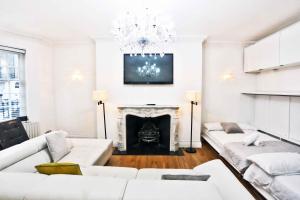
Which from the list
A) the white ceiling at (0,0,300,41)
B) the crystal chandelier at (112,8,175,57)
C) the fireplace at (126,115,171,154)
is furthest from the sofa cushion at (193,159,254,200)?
the fireplace at (126,115,171,154)

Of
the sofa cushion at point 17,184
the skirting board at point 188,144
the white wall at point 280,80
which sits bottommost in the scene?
the skirting board at point 188,144

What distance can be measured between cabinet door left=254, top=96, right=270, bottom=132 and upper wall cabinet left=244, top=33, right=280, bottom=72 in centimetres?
76

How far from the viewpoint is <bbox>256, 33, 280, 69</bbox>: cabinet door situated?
11.2ft

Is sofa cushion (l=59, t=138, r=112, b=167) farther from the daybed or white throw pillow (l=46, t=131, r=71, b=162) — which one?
the daybed

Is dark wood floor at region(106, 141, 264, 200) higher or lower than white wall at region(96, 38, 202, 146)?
lower

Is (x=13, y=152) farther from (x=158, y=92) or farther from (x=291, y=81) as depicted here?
(x=291, y=81)

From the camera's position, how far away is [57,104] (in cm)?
484

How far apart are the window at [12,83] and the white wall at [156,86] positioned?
5.31 feet

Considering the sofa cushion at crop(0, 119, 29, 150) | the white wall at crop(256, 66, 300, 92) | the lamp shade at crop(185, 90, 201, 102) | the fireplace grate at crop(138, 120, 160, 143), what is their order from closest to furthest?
the sofa cushion at crop(0, 119, 29, 150), the white wall at crop(256, 66, 300, 92), the lamp shade at crop(185, 90, 201, 102), the fireplace grate at crop(138, 120, 160, 143)

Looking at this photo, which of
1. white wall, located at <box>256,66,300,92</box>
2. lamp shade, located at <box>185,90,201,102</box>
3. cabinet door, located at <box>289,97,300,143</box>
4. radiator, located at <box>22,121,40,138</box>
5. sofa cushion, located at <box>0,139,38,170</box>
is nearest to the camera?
sofa cushion, located at <box>0,139,38,170</box>

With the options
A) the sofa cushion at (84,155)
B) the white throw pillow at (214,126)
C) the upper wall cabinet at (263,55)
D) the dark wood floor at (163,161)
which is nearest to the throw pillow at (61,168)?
the sofa cushion at (84,155)

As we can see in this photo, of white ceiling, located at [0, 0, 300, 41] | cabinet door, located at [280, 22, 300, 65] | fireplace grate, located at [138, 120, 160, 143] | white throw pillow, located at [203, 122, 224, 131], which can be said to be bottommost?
fireplace grate, located at [138, 120, 160, 143]

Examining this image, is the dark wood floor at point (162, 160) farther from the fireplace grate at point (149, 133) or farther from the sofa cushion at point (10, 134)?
the sofa cushion at point (10, 134)

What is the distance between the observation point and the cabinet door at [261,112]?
4.23 metres
